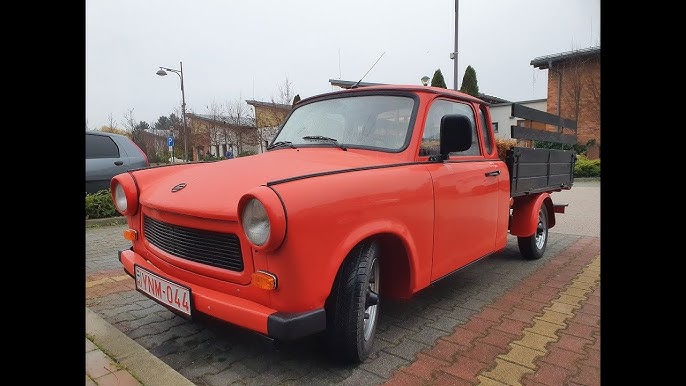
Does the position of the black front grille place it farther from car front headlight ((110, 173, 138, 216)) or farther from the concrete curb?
the concrete curb

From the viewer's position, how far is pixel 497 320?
125 inches

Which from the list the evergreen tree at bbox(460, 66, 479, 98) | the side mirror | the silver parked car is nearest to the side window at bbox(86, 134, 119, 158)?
the silver parked car

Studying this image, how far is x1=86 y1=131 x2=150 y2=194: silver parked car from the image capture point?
7098mm

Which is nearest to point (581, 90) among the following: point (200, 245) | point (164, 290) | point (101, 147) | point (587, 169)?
point (587, 169)

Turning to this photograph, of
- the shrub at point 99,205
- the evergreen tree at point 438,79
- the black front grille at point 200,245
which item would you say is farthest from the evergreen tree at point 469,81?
the black front grille at point 200,245

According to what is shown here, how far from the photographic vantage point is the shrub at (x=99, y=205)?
707 centimetres

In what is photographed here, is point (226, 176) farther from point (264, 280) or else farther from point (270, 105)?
point (270, 105)

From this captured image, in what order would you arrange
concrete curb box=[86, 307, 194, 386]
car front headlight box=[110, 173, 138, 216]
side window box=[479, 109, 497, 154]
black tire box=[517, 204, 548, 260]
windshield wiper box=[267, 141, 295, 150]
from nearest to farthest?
1. concrete curb box=[86, 307, 194, 386]
2. car front headlight box=[110, 173, 138, 216]
3. windshield wiper box=[267, 141, 295, 150]
4. side window box=[479, 109, 497, 154]
5. black tire box=[517, 204, 548, 260]

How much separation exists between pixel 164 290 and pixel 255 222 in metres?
0.85

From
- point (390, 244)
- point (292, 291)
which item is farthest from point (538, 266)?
point (292, 291)

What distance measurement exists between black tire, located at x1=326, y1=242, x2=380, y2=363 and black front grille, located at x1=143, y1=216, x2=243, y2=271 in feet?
1.76

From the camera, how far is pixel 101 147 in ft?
A: 23.6
